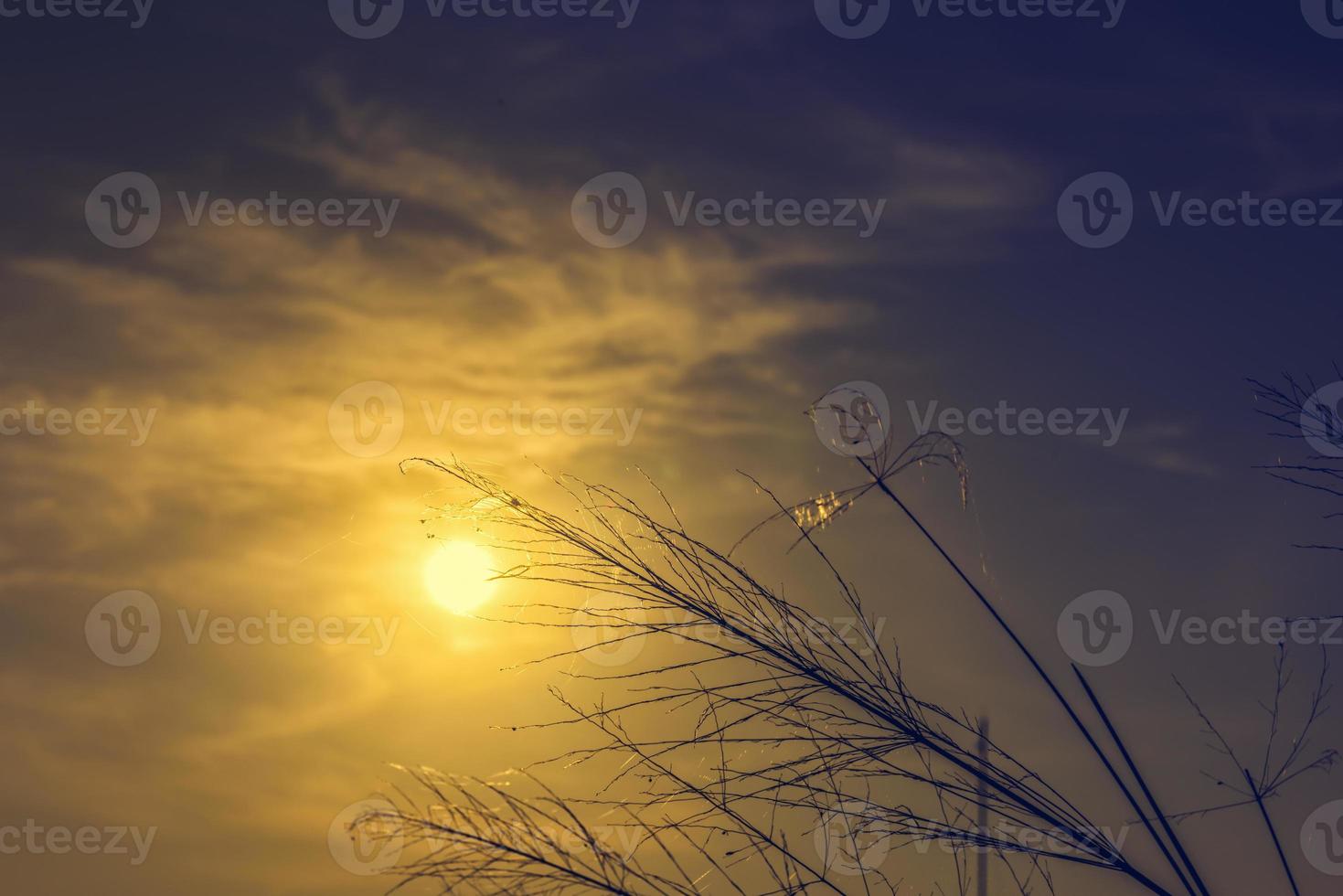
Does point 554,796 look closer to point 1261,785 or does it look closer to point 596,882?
point 596,882

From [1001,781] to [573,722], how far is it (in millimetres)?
886

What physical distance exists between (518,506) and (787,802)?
2.70ft

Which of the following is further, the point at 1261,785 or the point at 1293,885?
the point at 1261,785

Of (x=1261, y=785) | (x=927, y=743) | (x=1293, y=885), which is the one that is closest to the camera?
(x=1293, y=885)

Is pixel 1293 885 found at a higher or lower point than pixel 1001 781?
lower

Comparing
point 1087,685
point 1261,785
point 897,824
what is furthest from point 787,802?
point 1261,785

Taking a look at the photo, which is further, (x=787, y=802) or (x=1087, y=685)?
(x=787, y=802)

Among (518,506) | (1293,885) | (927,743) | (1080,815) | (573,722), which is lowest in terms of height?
(1293,885)

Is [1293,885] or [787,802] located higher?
[787,802]

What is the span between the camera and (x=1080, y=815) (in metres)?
2.34

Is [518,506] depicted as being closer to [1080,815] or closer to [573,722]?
[573,722]

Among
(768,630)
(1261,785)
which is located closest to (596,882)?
(768,630)

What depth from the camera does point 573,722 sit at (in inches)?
101

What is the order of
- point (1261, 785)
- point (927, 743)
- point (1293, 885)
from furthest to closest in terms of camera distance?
1. point (1261, 785)
2. point (927, 743)
3. point (1293, 885)
